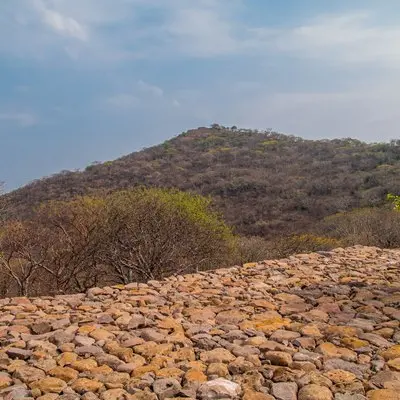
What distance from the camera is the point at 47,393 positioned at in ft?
10.8

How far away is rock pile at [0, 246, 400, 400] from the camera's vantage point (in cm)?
339

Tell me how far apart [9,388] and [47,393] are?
28 cm

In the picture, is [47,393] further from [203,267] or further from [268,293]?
[203,267]

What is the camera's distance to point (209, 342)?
4.25 meters

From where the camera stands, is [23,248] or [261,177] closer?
[23,248]

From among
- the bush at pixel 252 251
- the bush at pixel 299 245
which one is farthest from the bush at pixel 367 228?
the bush at pixel 252 251

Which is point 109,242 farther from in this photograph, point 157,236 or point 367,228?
point 367,228

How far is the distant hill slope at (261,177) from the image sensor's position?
90.7ft

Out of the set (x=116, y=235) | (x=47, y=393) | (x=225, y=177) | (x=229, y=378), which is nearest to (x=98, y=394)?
(x=47, y=393)

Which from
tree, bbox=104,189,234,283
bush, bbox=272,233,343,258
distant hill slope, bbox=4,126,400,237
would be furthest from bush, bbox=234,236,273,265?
distant hill slope, bbox=4,126,400,237

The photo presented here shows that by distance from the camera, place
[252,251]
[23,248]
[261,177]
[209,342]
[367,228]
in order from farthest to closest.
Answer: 1. [261,177]
2. [367,228]
3. [252,251]
4. [23,248]
5. [209,342]

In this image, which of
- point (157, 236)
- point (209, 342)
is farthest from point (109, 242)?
point (209, 342)

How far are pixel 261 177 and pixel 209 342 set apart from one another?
31644 millimetres

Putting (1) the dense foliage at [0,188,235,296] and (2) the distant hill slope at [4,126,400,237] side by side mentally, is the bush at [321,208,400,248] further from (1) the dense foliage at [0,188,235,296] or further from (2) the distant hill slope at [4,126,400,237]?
(1) the dense foliage at [0,188,235,296]
